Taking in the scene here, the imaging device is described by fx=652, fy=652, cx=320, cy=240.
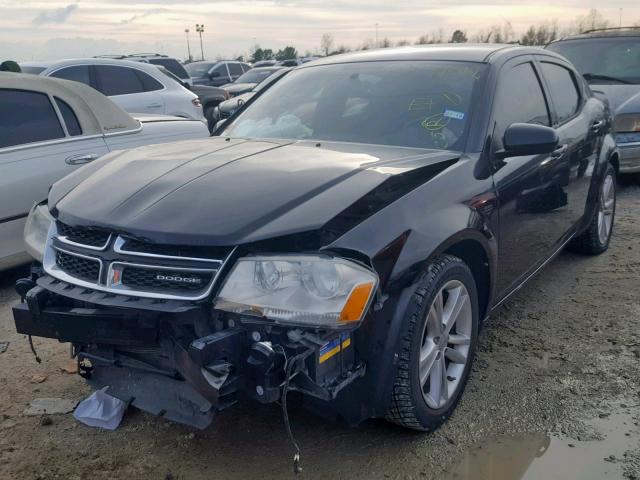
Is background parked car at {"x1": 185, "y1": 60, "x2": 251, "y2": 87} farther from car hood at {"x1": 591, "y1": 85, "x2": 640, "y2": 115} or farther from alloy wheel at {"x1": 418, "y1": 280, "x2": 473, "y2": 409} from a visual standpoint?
alloy wheel at {"x1": 418, "y1": 280, "x2": 473, "y2": 409}

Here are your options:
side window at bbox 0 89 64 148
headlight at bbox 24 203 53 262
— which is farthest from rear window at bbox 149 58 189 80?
headlight at bbox 24 203 53 262

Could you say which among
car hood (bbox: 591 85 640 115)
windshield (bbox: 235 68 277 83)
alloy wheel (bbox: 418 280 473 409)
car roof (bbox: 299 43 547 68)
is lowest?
windshield (bbox: 235 68 277 83)

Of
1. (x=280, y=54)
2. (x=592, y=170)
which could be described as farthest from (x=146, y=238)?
(x=280, y=54)

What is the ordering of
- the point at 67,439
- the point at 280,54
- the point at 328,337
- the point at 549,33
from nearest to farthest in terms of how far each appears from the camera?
1. the point at 328,337
2. the point at 67,439
3. the point at 549,33
4. the point at 280,54

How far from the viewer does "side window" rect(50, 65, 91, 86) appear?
9281 mm

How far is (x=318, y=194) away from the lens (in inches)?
100

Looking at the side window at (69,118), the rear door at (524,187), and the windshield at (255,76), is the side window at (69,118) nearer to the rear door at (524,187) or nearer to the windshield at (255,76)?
the rear door at (524,187)

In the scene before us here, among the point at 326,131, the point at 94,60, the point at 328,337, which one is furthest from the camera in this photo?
the point at 94,60

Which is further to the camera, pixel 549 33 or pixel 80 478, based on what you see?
pixel 549 33

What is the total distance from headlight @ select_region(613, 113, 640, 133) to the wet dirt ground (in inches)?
175

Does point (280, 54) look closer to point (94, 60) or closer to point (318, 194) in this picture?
point (94, 60)

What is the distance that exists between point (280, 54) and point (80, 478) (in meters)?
55.1

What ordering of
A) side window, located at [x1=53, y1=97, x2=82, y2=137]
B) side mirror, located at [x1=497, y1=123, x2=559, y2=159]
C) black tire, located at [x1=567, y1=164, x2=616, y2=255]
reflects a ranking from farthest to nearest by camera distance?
side window, located at [x1=53, y1=97, x2=82, y2=137] → black tire, located at [x1=567, y1=164, x2=616, y2=255] → side mirror, located at [x1=497, y1=123, x2=559, y2=159]

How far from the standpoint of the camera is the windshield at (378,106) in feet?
11.2
